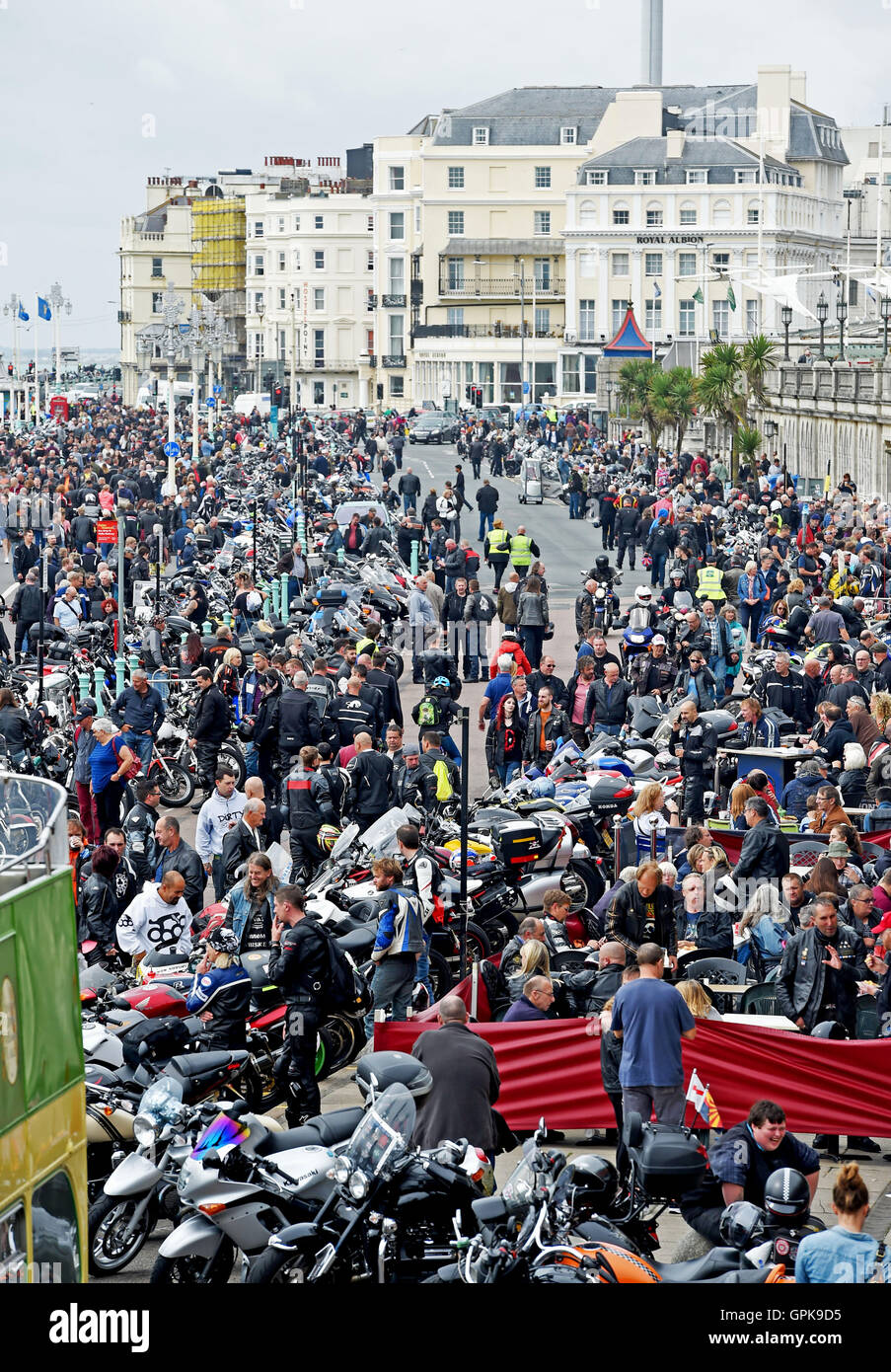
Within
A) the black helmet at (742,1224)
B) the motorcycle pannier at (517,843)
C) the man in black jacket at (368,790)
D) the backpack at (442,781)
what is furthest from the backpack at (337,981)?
the man in black jacket at (368,790)

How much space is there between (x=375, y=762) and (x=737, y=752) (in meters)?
3.18

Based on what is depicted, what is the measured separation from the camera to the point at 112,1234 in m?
10.2

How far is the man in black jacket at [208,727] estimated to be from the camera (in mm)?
20531

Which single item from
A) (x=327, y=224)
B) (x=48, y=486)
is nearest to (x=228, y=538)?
(x=48, y=486)

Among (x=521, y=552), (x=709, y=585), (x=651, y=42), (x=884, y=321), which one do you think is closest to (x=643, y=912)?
(x=709, y=585)

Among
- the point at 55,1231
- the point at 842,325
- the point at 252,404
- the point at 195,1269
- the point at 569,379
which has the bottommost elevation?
the point at 195,1269

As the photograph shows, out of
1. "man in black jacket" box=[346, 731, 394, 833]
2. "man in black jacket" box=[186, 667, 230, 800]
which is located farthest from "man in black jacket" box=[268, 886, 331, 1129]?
"man in black jacket" box=[186, 667, 230, 800]

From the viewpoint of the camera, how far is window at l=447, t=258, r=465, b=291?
11362 cm

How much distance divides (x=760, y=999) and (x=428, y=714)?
7691 millimetres

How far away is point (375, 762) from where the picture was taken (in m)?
17.5

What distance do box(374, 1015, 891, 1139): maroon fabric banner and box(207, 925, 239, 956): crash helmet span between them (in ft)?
3.50

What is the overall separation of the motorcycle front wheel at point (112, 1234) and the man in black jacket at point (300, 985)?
175 cm

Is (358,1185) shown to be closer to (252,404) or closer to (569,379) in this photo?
(252,404)

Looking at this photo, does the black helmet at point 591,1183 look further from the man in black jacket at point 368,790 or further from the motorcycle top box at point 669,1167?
the man in black jacket at point 368,790
